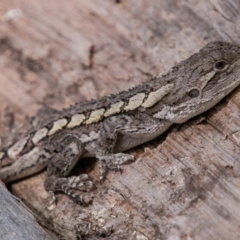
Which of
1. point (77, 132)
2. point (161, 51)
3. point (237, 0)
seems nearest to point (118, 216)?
point (77, 132)

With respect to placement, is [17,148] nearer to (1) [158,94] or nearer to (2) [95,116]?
(2) [95,116]

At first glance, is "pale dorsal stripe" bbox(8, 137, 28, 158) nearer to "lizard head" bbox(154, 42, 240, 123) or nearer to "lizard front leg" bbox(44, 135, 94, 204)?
"lizard front leg" bbox(44, 135, 94, 204)

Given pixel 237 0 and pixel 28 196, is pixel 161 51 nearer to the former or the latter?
pixel 237 0

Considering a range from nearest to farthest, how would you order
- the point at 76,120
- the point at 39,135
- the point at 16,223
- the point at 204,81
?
the point at 16,223 → the point at 204,81 → the point at 76,120 → the point at 39,135

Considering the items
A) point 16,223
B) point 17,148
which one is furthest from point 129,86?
point 16,223

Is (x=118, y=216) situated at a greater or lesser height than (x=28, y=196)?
greater

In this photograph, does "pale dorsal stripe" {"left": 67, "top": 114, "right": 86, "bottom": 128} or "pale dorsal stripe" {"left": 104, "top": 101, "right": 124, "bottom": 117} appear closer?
"pale dorsal stripe" {"left": 104, "top": 101, "right": 124, "bottom": 117}

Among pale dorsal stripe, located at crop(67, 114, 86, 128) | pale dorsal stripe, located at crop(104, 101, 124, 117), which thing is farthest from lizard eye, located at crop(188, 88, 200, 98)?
pale dorsal stripe, located at crop(67, 114, 86, 128)

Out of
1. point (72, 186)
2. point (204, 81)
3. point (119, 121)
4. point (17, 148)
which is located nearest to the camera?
point (204, 81)
